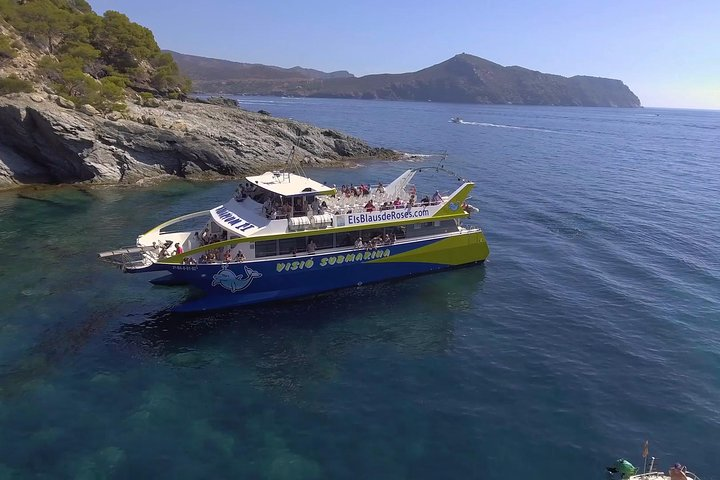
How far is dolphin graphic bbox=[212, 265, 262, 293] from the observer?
2383 centimetres

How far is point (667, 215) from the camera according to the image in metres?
44.4

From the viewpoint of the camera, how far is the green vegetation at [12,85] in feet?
151

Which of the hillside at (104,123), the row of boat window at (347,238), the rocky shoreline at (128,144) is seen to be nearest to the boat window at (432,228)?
the row of boat window at (347,238)

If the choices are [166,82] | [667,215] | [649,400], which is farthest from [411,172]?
[166,82]

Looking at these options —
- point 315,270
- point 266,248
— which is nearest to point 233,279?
point 266,248

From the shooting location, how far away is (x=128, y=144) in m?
48.8

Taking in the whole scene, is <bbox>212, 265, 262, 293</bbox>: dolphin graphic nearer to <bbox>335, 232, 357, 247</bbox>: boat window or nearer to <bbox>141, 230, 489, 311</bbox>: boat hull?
<bbox>141, 230, 489, 311</bbox>: boat hull

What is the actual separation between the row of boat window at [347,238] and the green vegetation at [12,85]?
37.6 metres

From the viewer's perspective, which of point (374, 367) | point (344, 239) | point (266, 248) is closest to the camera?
point (374, 367)

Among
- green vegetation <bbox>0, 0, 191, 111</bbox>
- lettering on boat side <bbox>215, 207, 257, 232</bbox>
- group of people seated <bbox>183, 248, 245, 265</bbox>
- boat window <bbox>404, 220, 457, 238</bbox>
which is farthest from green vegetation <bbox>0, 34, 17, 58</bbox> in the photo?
boat window <bbox>404, 220, 457, 238</bbox>

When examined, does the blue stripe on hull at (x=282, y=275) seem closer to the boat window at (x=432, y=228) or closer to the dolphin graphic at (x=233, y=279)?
the dolphin graphic at (x=233, y=279)

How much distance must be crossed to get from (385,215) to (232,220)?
8.22 metres

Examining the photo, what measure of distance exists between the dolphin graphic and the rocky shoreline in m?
17.1

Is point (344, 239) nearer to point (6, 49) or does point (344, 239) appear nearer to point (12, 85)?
point (12, 85)
